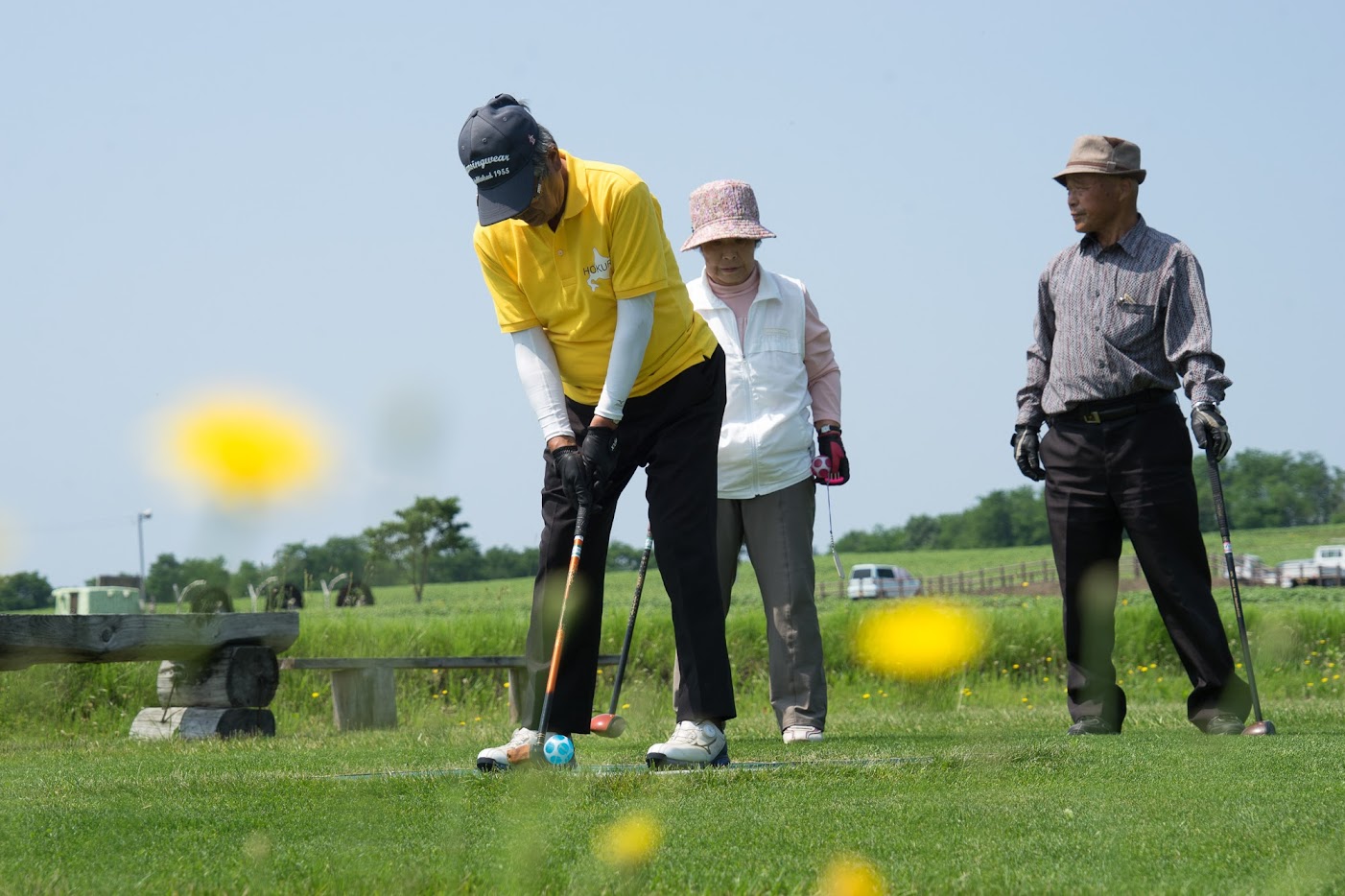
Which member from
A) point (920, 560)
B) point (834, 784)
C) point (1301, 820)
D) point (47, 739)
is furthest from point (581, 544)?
point (920, 560)

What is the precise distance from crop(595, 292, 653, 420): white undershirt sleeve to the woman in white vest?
4.96 ft

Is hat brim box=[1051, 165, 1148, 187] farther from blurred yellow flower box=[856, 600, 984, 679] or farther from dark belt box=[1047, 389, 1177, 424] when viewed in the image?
blurred yellow flower box=[856, 600, 984, 679]

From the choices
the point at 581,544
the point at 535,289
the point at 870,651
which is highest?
the point at 535,289

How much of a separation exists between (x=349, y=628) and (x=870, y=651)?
3774mm

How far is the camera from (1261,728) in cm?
490

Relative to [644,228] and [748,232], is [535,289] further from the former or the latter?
[748,232]

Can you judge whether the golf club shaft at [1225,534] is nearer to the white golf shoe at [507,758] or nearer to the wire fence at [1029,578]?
the white golf shoe at [507,758]

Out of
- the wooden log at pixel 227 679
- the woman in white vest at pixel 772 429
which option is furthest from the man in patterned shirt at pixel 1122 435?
the wooden log at pixel 227 679

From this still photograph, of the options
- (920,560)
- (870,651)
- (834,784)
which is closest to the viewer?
(834,784)

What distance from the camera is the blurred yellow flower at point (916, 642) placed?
9.88 metres

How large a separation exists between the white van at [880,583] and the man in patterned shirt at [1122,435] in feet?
78.9

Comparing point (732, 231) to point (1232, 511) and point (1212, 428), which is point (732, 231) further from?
point (1232, 511)

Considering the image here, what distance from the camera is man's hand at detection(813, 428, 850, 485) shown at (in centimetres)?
581

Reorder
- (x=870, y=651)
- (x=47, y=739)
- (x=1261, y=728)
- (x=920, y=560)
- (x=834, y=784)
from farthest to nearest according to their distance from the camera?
(x=920, y=560) → (x=870, y=651) → (x=47, y=739) → (x=1261, y=728) → (x=834, y=784)
